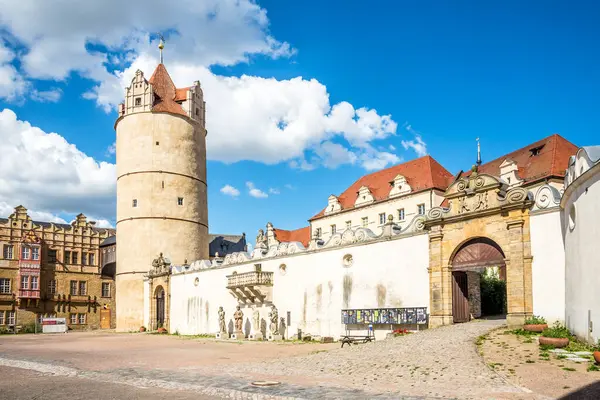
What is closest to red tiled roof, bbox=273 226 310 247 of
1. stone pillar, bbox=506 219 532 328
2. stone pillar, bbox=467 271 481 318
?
stone pillar, bbox=467 271 481 318

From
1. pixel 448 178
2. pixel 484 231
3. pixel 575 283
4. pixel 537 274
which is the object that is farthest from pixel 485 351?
pixel 448 178

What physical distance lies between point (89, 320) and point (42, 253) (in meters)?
8.28

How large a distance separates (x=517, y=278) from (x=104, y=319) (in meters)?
49.5

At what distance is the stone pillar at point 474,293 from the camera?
29.3 meters

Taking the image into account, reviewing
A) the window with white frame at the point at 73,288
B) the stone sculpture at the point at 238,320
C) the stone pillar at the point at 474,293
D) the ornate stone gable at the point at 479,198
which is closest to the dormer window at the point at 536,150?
the stone pillar at the point at 474,293

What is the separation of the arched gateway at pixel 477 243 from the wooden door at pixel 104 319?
45593 mm

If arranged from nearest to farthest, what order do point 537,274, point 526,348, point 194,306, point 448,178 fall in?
point 526,348 < point 537,274 < point 194,306 < point 448,178

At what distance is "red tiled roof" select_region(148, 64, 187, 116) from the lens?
50.9 m

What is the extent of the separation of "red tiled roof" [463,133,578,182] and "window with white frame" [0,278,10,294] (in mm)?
43898

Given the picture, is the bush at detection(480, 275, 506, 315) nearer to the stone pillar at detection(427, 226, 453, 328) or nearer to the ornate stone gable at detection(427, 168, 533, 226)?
the stone pillar at detection(427, 226, 453, 328)

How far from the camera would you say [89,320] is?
60.0 meters

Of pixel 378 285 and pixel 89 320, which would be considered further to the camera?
pixel 89 320

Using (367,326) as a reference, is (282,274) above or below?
above

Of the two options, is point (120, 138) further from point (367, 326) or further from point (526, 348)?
point (526, 348)
